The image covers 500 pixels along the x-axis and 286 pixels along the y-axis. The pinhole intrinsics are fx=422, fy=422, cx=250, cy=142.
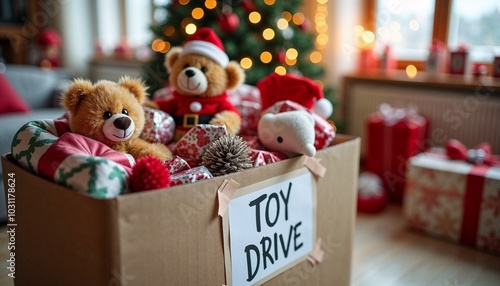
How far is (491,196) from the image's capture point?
6.01 feet

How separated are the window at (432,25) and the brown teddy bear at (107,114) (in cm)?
219

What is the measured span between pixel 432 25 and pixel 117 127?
92.9 inches

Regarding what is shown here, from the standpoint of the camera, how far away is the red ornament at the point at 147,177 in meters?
0.89

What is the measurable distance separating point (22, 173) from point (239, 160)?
0.51 meters

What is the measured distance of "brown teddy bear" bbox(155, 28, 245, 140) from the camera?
52.4 inches

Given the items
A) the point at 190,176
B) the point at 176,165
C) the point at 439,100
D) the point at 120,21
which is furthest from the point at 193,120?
the point at 120,21

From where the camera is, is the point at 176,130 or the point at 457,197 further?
the point at 457,197

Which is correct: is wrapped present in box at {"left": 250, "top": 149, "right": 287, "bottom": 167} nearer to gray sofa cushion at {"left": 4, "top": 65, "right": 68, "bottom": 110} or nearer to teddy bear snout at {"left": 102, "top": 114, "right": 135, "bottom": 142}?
teddy bear snout at {"left": 102, "top": 114, "right": 135, "bottom": 142}

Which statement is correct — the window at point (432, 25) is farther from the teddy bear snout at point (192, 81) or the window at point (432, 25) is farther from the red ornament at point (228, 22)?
the teddy bear snout at point (192, 81)

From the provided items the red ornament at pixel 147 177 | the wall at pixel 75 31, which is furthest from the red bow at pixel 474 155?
the wall at pixel 75 31

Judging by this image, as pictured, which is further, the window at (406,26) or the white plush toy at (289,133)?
the window at (406,26)

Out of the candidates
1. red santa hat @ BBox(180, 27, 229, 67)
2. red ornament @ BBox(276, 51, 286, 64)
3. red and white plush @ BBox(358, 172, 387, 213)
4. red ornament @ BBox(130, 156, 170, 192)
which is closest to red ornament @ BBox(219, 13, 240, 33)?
red ornament @ BBox(276, 51, 286, 64)

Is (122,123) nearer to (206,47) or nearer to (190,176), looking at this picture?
(190,176)

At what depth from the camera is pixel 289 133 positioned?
119 cm
